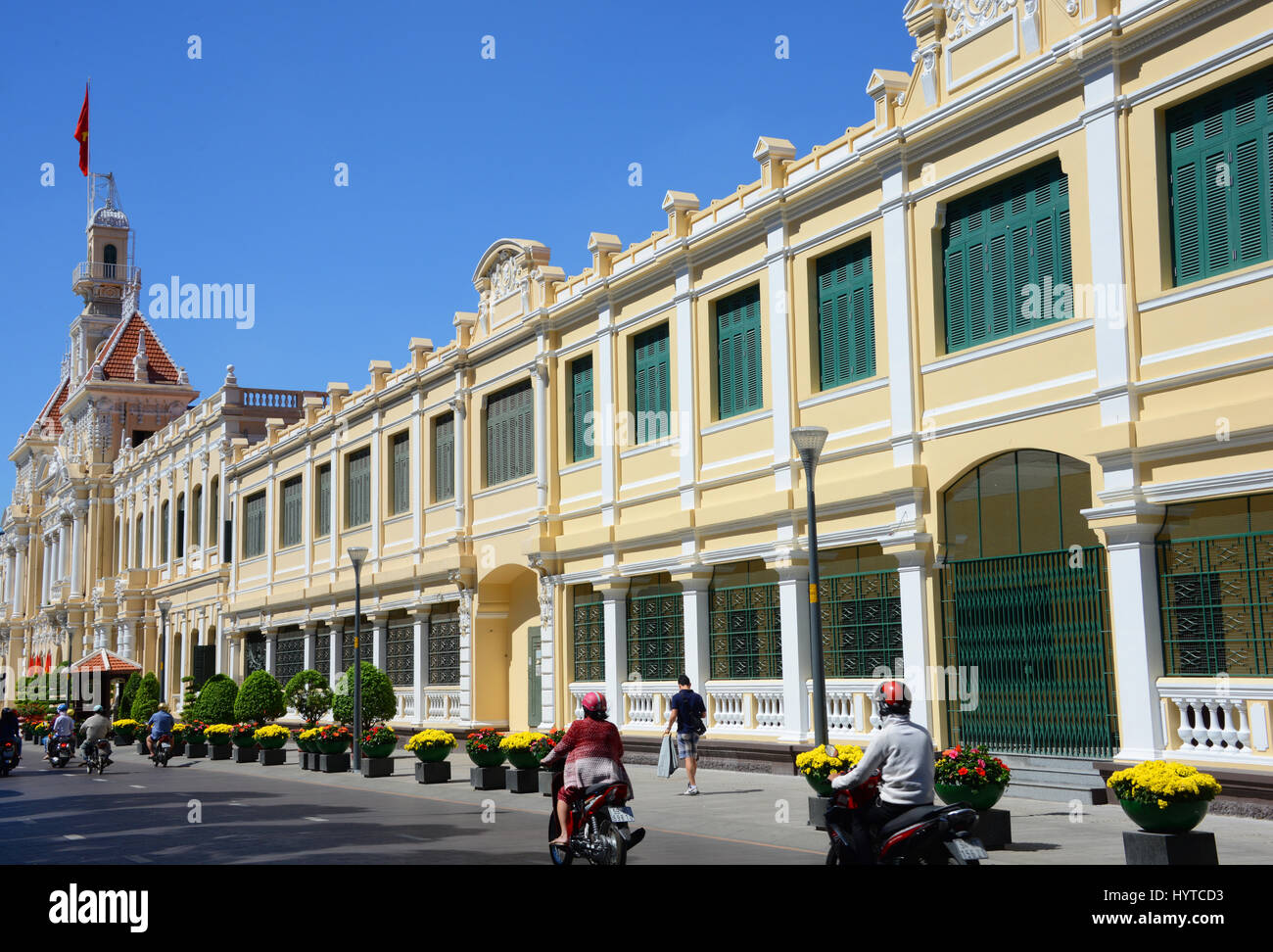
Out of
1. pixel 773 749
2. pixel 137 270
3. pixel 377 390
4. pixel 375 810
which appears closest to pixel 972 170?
pixel 773 749

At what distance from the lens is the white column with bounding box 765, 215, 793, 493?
2166 cm

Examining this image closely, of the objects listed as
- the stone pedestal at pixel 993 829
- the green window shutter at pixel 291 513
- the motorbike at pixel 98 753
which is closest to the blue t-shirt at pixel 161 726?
the motorbike at pixel 98 753

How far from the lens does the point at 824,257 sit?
21.5 metres

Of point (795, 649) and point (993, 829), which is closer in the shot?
point (993, 829)

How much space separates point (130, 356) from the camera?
71.8m

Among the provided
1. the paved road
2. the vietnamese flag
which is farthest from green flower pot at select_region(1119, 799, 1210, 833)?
the vietnamese flag

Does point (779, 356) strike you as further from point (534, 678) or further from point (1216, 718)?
point (534, 678)

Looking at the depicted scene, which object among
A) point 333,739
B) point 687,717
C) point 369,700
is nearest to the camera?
point 687,717

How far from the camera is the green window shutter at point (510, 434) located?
30.1m

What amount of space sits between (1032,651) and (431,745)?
33.9ft

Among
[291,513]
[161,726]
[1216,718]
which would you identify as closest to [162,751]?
[161,726]

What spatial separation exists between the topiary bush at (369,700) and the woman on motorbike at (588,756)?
17.9m

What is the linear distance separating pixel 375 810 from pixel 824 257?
1083 cm
